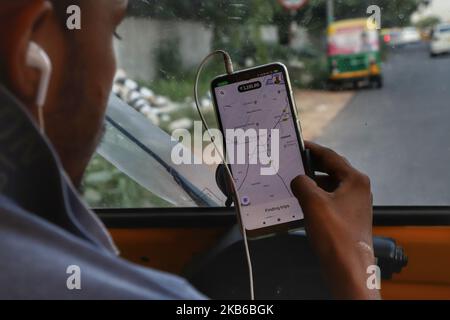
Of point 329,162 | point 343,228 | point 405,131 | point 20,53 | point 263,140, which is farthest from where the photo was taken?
point 405,131

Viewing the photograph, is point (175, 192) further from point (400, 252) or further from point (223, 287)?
point (400, 252)

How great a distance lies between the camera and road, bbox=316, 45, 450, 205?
68.3 inches

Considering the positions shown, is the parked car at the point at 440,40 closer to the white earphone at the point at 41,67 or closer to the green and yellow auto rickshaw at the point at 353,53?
the green and yellow auto rickshaw at the point at 353,53

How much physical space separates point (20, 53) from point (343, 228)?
0.56m

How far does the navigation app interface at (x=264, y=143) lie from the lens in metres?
1.30

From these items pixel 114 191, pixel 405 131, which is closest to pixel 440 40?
pixel 405 131

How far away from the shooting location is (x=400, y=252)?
5.10ft

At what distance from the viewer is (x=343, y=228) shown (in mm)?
1040

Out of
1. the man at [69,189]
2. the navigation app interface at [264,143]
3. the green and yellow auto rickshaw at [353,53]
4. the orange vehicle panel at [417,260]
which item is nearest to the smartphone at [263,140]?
the navigation app interface at [264,143]

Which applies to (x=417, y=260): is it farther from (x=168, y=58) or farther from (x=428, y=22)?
(x=168, y=58)
